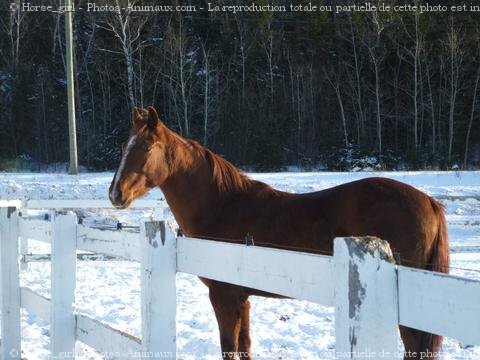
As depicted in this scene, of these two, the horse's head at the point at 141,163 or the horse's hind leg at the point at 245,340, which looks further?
the horse's head at the point at 141,163

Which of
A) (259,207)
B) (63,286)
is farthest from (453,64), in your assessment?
(63,286)

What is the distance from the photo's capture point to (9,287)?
17.6ft

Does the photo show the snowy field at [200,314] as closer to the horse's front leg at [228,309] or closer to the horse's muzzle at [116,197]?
the horse's front leg at [228,309]

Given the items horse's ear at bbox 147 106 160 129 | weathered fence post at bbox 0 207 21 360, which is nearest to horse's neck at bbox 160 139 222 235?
horse's ear at bbox 147 106 160 129

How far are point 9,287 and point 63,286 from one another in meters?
1.15

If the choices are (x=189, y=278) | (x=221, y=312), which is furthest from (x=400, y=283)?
(x=189, y=278)

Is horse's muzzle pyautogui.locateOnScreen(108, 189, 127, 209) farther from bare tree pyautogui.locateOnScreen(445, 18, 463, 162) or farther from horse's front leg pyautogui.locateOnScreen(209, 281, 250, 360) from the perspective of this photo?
bare tree pyautogui.locateOnScreen(445, 18, 463, 162)

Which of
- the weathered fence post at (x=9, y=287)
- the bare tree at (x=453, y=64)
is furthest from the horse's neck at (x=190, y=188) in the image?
the bare tree at (x=453, y=64)

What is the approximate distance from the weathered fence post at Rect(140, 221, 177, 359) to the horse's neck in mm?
1581

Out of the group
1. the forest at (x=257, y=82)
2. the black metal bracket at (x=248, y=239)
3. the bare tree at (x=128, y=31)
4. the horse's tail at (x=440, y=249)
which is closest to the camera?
the black metal bracket at (x=248, y=239)

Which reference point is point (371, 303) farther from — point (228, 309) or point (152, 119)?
point (152, 119)

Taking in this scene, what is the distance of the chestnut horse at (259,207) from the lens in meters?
4.61

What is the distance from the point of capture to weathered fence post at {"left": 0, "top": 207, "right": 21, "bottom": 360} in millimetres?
5227

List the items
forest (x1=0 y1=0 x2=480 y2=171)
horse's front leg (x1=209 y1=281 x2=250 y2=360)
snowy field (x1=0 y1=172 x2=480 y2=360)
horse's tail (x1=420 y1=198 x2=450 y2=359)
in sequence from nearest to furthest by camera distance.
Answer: horse's front leg (x1=209 y1=281 x2=250 y2=360) < horse's tail (x1=420 y1=198 x2=450 y2=359) < snowy field (x1=0 y1=172 x2=480 y2=360) < forest (x1=0 y1=0 x2=480 y2=171)
